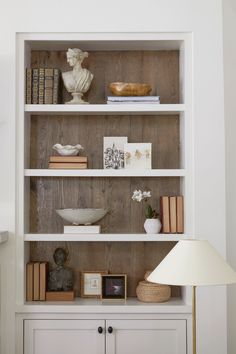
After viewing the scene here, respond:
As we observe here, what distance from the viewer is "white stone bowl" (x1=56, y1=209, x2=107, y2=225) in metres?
3.44

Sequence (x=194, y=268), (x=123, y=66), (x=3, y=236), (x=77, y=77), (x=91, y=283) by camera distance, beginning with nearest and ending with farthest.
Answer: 1. (x=194, y=268)
2. (x=3, y=236)
3. (x=77, y=77)
4. (x=91, y=283)
5. (x=123, y=66)

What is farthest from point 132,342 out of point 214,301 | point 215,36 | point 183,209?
point 215,36

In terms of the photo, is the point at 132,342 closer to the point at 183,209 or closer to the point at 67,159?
the point at 183,209

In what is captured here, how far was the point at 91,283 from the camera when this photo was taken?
362 centimetres

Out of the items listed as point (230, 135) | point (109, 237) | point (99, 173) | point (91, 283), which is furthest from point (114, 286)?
point (230, 135)

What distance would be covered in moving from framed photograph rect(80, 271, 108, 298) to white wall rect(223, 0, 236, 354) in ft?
2.57

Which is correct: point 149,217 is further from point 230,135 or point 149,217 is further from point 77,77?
point 77,77

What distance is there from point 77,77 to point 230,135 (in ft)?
3.19

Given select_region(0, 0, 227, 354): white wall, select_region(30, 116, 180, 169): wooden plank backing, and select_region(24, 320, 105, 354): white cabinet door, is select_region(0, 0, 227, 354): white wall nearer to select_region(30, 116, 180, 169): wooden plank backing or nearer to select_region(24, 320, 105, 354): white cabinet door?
select_region(24, 320, 105, 354): white cabinet door

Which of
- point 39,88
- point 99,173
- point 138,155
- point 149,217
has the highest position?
point 39,88

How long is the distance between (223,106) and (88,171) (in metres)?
0.84

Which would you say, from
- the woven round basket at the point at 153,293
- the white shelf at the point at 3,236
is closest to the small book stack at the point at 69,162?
the white shelf at the point at 3,236

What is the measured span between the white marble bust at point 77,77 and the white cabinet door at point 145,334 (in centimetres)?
129

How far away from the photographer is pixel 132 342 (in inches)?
133
